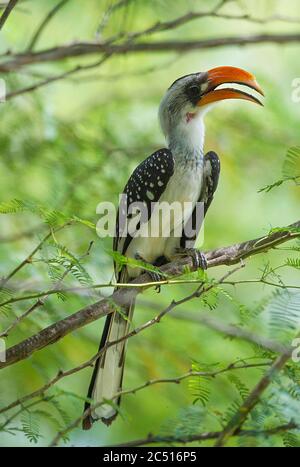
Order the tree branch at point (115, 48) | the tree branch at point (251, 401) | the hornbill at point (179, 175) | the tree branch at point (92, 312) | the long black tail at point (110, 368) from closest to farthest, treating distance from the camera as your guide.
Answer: the tree branch at point (251, 401) < the tree branch at point (92, 312) < the long black tail at point (110, 368) < the tree branch at point (115, 48) < the hornbill at point (179, 175)

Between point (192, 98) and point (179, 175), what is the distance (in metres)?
0.63

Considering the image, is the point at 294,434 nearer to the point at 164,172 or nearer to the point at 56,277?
the point at 56,277

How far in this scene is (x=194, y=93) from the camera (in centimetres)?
488

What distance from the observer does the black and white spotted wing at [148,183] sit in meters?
4.45

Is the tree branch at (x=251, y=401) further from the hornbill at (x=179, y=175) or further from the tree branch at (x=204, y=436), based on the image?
the hornbill at (x=179, y=175)

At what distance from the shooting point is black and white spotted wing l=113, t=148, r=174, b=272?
4.45 metres

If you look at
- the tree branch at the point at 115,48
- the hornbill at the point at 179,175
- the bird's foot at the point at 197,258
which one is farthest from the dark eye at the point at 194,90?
the bird's foot at the point at 197,258

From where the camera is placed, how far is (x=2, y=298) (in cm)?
298

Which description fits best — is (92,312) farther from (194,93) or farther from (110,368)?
(194,93)

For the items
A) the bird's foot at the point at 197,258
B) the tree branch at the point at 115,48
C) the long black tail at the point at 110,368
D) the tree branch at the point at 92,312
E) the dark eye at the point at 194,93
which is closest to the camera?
the tree branch at the point at 92,312

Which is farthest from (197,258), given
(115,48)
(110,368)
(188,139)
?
(115,48)

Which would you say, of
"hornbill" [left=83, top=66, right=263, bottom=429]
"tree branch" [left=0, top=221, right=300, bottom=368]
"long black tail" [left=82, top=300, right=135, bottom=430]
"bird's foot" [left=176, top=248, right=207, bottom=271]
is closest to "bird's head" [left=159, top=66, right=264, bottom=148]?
"hornbill" [left=83, top=66, right=263, bottom=429]

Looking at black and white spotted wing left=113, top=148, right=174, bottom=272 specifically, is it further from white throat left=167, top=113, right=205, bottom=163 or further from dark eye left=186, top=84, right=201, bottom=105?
dark eye left=186, top=84, right=201, bottom=105

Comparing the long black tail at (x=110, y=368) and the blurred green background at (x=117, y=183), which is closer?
the long black tail at (x=110, y=368)
